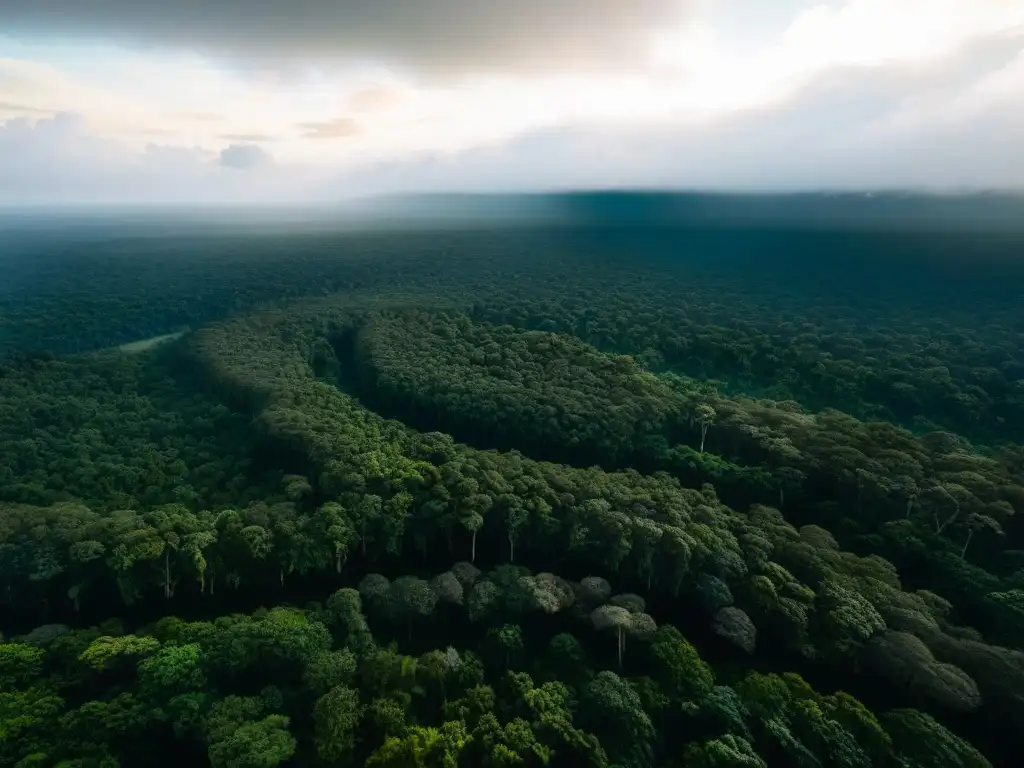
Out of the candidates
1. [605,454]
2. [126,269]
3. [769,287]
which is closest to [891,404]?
[605,454]

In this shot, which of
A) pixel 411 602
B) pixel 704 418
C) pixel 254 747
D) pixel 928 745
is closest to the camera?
pixel 254 747

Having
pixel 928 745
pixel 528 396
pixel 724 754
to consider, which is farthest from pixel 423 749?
pixel 528 396

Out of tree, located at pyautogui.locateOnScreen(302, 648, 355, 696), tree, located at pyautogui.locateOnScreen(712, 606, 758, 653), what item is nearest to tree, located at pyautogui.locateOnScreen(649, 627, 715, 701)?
tree, located at pyautogui.locateOnScreen(712, 606, 758, 653)

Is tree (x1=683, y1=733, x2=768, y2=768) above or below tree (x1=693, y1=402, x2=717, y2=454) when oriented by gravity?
below

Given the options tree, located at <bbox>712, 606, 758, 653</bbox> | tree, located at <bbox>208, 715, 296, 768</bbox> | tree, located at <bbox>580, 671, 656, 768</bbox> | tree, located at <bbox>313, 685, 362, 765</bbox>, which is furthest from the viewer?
tree, located at <bbox>712, 606, 758, 653</bbox>

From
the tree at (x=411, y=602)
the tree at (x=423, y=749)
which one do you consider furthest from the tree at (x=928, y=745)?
the tree at (x=411, y=602)

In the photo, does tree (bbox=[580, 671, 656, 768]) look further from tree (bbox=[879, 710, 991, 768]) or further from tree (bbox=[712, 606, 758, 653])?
tree (bbox=[879, 710, 991, 768])

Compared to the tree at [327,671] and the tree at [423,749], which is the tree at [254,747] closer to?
the tree at [327,671]

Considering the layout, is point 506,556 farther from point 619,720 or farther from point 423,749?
point 423,749
